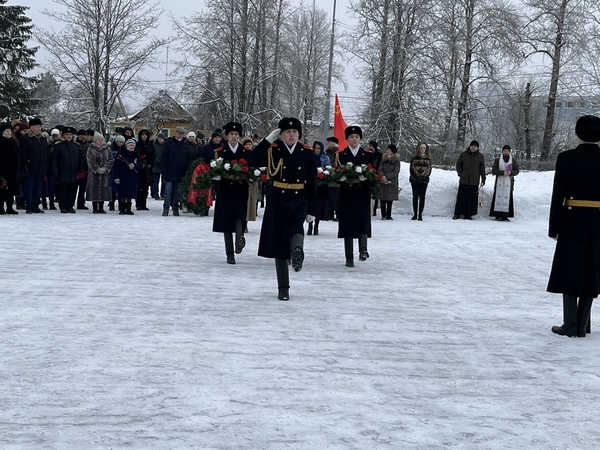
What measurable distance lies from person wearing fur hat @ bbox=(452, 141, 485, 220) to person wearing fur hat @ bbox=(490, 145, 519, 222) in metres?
0.42

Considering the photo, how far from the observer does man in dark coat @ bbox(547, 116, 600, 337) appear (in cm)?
772

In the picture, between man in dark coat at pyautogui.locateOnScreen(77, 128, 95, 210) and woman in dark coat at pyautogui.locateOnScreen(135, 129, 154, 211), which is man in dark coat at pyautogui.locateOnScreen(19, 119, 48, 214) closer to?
man in dark coat at pyautogui.locateOnScreen(77, 128, 95, 210)

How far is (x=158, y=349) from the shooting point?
22.2 feet

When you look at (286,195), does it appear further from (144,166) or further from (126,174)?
(144,166)

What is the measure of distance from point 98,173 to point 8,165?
2325 millimetres

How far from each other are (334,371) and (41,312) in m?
3.17

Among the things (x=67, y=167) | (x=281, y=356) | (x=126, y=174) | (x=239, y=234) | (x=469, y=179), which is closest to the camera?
(x=281, y=356)

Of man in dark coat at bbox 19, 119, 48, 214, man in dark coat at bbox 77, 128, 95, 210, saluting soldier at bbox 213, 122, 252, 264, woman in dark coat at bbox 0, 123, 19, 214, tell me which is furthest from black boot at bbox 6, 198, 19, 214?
saluting soldier at bbox 213, 122, 252, 264

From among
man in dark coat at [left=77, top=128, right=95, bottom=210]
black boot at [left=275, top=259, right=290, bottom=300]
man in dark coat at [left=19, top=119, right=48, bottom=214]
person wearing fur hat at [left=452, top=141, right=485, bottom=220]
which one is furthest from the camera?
person wearing fur hat at [left=452, top=141, right=485, bottom=220]

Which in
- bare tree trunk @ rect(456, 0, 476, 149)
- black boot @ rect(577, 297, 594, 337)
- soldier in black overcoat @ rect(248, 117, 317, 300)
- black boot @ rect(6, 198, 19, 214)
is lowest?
black boot @ rect(6, 198, 19, 214)

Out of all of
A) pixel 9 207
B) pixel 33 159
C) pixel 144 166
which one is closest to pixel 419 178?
pixel 144 166

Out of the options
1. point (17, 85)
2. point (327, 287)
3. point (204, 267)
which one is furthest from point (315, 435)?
point (17, 85)

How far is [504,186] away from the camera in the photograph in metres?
22.8

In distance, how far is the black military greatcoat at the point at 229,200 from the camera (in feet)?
39.6
